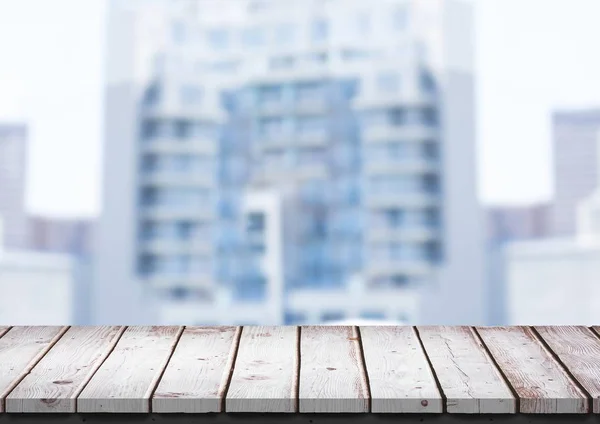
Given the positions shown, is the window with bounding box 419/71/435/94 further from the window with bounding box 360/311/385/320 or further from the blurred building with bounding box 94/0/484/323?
the window with bounding box 360/311/385/320

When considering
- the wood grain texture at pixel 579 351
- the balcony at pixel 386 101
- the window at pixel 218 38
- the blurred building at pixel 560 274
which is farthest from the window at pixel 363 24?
the wood grain texture at pixel 579 351

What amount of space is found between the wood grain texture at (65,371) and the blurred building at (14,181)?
1377 centimetres

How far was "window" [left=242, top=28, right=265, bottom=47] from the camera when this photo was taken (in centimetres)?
1420

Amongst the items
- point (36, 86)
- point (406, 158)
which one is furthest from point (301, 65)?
point (36, 86)

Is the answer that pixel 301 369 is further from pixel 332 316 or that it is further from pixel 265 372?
pixel 332 316

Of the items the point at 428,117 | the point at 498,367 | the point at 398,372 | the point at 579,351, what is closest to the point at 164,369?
the point at 398,372

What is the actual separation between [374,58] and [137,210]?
559cm

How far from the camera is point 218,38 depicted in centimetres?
1434

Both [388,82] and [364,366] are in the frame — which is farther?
[388,82]

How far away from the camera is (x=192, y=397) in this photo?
0.78 metres

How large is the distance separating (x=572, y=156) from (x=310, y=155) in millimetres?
4705

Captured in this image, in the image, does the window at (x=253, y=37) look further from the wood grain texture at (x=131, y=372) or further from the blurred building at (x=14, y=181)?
the wood grain texture at (x=131, y=372)

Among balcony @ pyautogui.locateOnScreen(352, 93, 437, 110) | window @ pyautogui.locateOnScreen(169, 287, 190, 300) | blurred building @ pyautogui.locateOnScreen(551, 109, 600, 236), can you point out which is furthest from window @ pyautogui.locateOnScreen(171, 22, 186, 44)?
blurred building @ pyautogui.locateOnScreen(551, 109, 600, 236)

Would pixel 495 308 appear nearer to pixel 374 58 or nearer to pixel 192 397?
pixel 374 58
